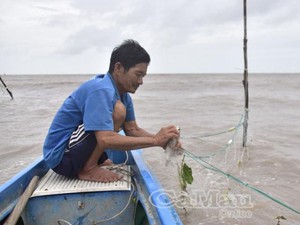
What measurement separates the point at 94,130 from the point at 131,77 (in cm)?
49

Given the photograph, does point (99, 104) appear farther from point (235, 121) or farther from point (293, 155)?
point (235, 121)

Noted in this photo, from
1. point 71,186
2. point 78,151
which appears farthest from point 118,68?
point 71,186

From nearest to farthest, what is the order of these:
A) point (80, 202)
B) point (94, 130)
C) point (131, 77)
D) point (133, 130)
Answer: point (94, 130) < point (80, 202) < point (131, 77) < point (133, 130)

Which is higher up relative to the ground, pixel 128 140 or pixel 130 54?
pixel 130 54

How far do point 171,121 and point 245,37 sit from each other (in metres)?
4.68

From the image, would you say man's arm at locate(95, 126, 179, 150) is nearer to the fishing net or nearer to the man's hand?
the man's hand

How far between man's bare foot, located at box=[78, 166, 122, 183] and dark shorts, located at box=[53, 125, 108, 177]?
59 mm

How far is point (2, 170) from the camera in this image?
4910 mm

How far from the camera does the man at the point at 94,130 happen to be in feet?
7.27

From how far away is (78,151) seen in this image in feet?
7.70

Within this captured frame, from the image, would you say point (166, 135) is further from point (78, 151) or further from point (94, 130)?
point (78, 151)

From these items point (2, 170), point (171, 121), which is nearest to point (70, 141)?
point (2, 170)

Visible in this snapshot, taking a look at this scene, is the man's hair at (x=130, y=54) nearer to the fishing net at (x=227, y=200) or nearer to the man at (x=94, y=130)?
the man at (x=94, y=130)

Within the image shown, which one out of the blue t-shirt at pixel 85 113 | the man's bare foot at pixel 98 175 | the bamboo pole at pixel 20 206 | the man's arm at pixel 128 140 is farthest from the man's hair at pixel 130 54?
the bamboo pole at pixel 20 206
